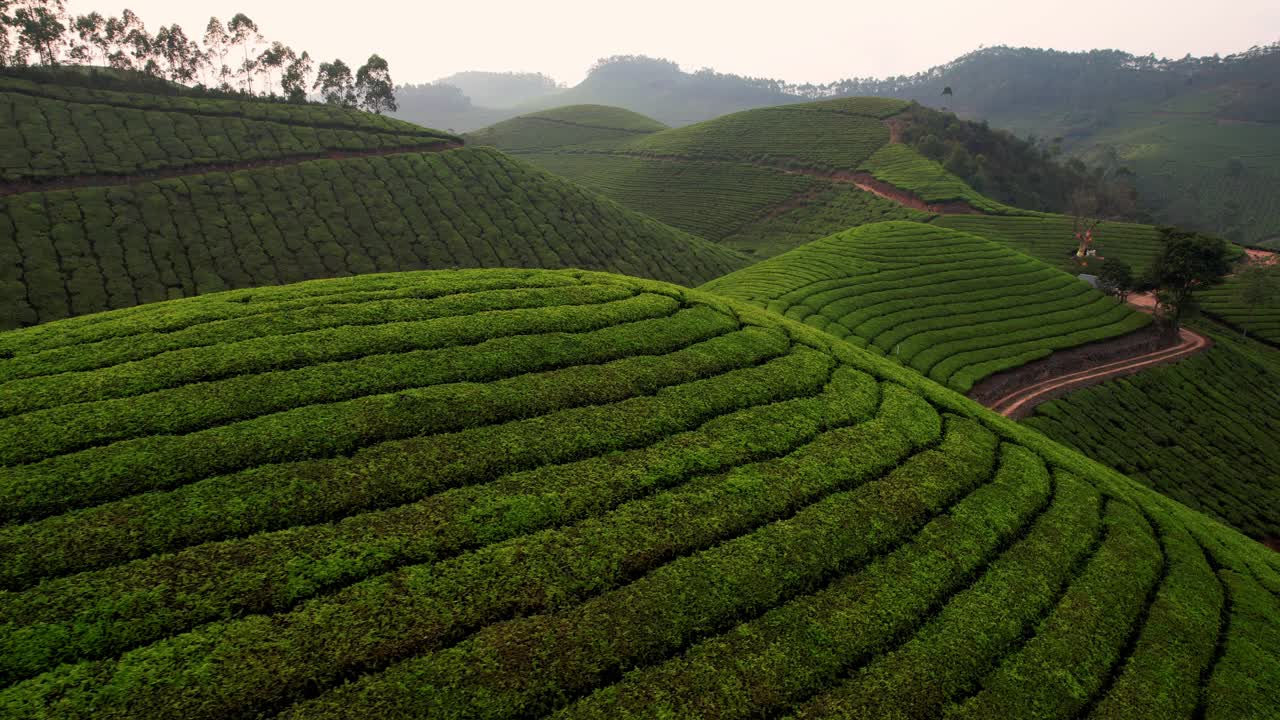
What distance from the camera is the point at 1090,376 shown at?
3145 cm

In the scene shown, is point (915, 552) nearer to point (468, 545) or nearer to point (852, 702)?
point (852, 702)

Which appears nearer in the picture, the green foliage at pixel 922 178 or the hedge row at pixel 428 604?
the hedge row at pixel 428 604

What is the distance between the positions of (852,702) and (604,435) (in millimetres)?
6242

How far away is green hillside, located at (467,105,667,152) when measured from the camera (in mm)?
121938

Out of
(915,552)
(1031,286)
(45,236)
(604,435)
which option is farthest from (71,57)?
(1031,286)

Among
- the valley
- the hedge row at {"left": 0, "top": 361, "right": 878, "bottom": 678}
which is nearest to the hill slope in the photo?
the valley

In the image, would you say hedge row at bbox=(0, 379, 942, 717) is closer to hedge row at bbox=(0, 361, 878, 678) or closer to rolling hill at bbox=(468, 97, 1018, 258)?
hedge row at bbox=(0, 361, 878, 678)

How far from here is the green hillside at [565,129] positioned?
400 feet

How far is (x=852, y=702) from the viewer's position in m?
8.09

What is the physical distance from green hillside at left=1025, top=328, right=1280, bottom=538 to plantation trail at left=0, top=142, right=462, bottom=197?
53.9 m

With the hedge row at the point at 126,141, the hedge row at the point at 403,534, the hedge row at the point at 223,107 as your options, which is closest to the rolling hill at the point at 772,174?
the hedge row at the point at 223,107

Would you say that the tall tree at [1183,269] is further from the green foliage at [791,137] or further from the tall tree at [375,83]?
the tall tree at [375,83]

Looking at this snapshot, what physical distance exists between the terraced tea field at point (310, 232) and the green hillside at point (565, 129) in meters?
68.4

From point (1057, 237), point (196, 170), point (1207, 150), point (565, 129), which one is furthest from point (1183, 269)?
point (1207, 150)
